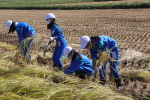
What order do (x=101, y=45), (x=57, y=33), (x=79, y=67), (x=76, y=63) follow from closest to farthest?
(x=101, y=45), (x=76, y=63), (x=79, y=67), (x=57, y=33)

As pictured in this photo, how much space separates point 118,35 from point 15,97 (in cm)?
818

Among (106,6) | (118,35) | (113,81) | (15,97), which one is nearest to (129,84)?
(113,81)

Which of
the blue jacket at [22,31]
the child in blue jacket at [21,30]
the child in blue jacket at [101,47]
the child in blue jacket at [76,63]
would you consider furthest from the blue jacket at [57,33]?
the child in blue jacket at [101,47]

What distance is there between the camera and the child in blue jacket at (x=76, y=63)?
4.57 metres

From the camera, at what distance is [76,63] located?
461 centimetres

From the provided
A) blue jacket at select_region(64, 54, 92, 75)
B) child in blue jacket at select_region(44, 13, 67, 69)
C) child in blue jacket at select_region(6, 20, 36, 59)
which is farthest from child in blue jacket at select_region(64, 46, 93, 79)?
child in blue jacket at select_region(6, 20, 36, 59)

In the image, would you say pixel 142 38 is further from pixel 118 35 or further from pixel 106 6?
pixel 106 6

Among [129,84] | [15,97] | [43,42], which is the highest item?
[43,42]

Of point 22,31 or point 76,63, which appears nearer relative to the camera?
point 76,63

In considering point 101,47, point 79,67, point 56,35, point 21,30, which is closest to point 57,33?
point 56,35

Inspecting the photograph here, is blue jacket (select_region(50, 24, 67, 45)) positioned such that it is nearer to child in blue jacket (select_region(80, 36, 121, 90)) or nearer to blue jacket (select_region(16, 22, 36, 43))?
blue jacket (select_region(16, 22, 36, 43))

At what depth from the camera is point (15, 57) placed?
16.3 ft

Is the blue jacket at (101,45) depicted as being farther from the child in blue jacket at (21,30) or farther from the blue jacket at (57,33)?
the child in blue jacket at (21,30)

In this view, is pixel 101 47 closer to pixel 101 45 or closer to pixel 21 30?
pixel 101 45
